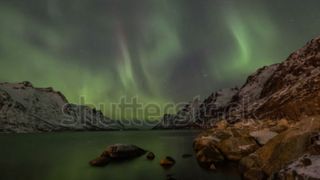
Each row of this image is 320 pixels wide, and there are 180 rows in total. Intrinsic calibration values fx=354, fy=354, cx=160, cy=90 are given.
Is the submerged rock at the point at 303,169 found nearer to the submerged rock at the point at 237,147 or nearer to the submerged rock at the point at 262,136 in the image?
the submerged rock at the point at 237,147

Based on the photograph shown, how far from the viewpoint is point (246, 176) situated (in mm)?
39219

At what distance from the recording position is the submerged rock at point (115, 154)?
66812mm

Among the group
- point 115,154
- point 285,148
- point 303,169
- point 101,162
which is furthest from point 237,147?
point 303,169

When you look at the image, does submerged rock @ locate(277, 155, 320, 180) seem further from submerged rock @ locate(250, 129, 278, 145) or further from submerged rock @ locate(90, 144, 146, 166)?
submerged rock @ locate(90, 144, 146, 166)

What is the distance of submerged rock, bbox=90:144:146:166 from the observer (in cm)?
6681

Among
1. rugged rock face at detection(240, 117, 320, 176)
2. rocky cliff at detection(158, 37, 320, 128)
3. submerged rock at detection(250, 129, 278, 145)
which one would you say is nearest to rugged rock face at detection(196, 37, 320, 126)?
rocky cliff at detection(158, 37, 320, 128)

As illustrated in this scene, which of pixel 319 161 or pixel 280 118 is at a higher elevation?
→ pixel 280 118

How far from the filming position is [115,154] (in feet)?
238

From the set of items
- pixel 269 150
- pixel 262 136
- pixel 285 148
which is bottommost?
pixel 269 150

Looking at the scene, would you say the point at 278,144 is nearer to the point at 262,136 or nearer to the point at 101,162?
the point at 262,136

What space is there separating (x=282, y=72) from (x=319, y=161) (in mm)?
156264

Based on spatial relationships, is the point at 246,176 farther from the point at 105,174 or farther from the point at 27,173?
the point at 27,173

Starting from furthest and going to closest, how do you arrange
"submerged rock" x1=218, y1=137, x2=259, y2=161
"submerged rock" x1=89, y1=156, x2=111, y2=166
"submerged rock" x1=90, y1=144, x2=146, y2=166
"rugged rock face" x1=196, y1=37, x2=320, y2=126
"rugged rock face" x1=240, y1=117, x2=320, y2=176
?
1. "rugged rock face" x1=196, y1=37, x2=320, y2=126
2. "submerged rock" x1=90, y1=144, x2=146, y2=166
3. "submerged rock" x1=89, y1=156, x2=111, y2=166
4. "submerged rock" x1=218, y1=137, x2=259, y2=161
5. "rugged rock face" x1=240, y1=117, x2=320, y2=176

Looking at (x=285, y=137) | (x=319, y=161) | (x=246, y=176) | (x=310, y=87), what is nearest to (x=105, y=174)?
(x=246, y=176)
